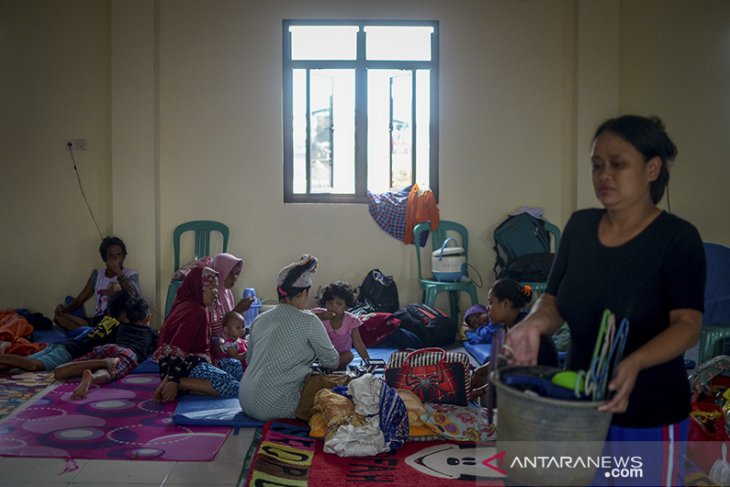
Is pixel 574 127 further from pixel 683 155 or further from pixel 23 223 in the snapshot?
pixel 23 223

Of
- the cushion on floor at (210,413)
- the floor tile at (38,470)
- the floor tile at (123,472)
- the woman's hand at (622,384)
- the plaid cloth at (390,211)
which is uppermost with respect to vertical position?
the plaid cloth at (390,211)

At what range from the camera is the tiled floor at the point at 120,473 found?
2.89m

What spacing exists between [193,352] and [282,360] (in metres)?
1.02

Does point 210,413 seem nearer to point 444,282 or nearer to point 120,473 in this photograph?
point 120,473

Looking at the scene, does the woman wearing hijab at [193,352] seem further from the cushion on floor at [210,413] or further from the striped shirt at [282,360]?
the striped shirt at [282,360]

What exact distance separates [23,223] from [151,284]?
139 centimetres

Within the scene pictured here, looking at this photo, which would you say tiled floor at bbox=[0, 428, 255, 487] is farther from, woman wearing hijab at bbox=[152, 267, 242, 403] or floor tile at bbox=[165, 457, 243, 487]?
woman wearing hijab at bbox=[152, 267, 242, 403]

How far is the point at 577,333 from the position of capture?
1.66 meters

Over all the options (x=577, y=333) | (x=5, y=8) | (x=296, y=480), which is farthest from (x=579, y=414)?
(x=5, y=8)

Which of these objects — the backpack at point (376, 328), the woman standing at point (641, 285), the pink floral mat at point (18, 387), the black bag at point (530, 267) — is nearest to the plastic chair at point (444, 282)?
the black bag at point (530, 267)

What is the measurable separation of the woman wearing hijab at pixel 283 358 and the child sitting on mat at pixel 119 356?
3.90 ft

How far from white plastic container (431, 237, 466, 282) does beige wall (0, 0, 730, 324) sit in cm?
54

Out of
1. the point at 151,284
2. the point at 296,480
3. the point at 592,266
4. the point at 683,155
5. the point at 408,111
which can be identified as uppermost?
the point at 408,111

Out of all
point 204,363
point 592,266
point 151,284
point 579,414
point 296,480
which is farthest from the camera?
point 151,284
